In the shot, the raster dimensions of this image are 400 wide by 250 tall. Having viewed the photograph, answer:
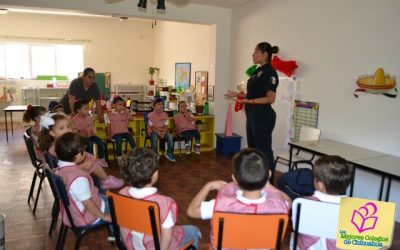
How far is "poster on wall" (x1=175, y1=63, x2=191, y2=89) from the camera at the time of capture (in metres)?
6.98

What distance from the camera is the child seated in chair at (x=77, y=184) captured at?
183cm

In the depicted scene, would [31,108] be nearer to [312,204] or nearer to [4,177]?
[4,177]

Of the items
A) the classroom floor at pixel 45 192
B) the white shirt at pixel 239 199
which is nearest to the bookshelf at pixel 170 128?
the classroom floor at pixel 45 192

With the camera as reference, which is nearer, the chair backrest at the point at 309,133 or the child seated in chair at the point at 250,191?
the child seated in chair at the point at 250,191

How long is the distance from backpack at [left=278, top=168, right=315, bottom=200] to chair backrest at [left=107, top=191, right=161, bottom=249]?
1.42 meters

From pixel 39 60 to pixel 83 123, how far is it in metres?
5.24

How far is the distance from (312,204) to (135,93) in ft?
25.4

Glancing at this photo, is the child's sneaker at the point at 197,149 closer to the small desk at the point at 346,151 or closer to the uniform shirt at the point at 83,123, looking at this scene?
the uniform shirt at the point at 83,123

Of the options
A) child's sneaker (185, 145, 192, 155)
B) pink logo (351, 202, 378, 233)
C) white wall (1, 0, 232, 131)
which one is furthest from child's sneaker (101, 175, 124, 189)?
white wall (1, 0, 232, 131)

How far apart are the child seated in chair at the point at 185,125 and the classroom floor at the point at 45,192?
34 centimetres

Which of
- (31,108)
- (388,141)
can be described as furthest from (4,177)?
(388,141)

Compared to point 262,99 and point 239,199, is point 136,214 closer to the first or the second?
point 239,199

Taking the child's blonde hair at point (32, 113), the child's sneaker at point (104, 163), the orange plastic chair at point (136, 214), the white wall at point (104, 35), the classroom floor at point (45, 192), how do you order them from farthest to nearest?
the white wall at point (104, 35) < the child's sneaker at point (104, 163) < the child's blonde hair at point (32, 113) < the classroom floor at point (45, 192) < the orange plastic chair at point (136, 214)

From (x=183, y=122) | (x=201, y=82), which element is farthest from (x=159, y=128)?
(x=201, y=82)
